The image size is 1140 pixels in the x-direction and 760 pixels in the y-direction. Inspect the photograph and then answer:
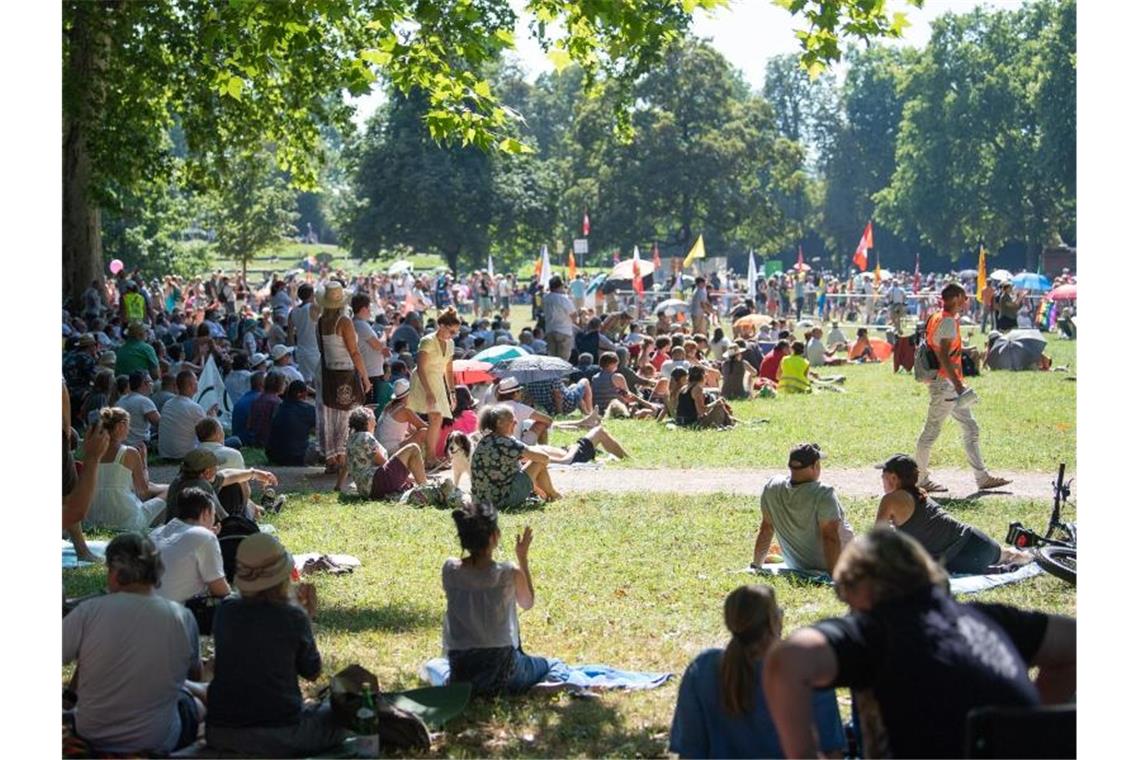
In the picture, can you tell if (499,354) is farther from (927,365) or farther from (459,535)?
(459,535)

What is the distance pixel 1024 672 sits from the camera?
15.3 ft

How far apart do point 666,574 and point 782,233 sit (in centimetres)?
6335

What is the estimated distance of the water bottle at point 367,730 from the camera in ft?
21.9

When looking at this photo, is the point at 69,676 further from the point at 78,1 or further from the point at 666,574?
the point at 78,1

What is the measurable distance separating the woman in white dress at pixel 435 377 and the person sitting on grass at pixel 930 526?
5.66m

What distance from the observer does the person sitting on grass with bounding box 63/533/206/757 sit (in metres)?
6.34

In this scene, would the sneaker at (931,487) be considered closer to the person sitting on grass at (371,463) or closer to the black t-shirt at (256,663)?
the person sitting on grass at (371,463)

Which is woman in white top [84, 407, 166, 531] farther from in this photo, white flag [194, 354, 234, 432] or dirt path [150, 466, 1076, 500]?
white flag [194, 354, 234, 432]

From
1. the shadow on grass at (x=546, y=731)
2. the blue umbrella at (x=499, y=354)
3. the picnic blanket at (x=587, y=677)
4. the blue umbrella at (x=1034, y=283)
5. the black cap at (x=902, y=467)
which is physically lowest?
the shadow on grass at (x=546, y=731)

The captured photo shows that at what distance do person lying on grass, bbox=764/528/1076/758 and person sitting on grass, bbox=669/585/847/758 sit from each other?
0.94 metres

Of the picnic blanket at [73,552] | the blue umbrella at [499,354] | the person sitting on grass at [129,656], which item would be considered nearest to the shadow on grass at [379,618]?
the picnic blanket at [73,552]

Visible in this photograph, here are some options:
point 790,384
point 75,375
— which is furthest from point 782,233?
point 75,375

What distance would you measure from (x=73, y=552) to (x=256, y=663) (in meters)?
4.85

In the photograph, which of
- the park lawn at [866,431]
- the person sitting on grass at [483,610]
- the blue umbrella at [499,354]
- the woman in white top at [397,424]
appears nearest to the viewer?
the person sitting on grass at [483,610]
